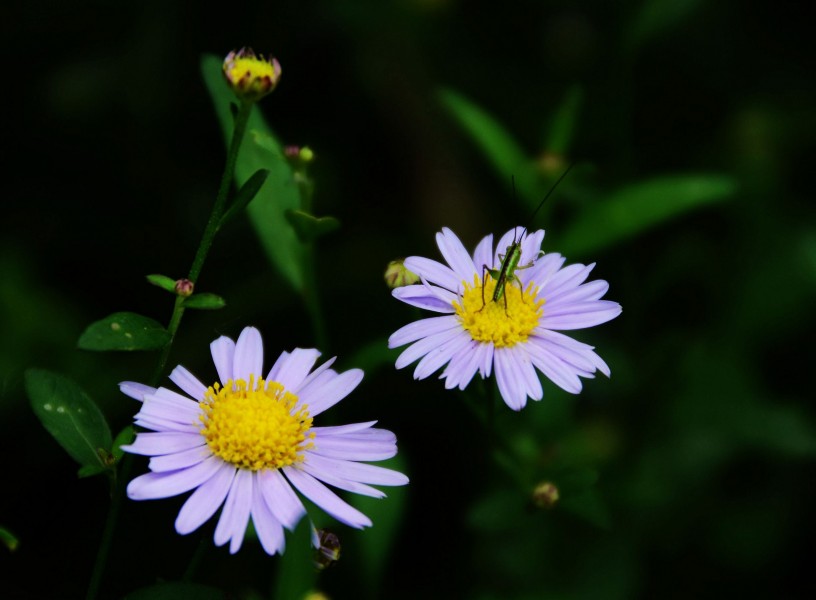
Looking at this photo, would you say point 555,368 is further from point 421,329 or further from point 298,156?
point 298,156

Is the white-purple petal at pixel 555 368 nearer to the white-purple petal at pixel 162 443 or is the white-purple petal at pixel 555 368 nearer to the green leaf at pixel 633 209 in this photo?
the white-purple petal at pixel 162 443

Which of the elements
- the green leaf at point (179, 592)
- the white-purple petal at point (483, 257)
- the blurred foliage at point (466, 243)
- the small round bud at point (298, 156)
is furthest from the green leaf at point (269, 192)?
the green leaf at point (179, 592)

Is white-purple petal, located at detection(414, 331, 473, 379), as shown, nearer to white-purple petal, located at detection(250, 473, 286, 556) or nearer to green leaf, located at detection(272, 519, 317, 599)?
white-purple petal, located at detection(250, 473, 286, 556)

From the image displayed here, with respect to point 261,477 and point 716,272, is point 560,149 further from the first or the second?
point 261,477

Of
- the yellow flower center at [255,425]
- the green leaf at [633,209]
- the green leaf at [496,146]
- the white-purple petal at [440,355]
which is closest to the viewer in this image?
the yellow flower center at [255,425]

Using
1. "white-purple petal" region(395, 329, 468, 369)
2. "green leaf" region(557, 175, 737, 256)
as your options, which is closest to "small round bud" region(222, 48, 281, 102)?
"white-purple petal" region(395, 329, 468, 369)
